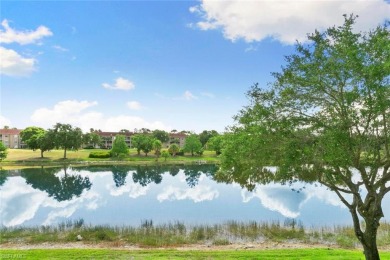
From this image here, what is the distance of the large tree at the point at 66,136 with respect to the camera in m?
88.4

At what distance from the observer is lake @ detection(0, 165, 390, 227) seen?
28812 mm

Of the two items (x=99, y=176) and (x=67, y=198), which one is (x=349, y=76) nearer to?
(x=67, y=198)

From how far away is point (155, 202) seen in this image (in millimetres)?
37719

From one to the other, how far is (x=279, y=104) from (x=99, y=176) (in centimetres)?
5723

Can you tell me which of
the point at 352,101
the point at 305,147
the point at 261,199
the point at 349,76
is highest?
the point at 349,76

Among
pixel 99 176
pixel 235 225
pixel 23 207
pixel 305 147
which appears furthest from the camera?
pixel 99 176

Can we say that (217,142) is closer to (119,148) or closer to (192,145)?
(119,148)

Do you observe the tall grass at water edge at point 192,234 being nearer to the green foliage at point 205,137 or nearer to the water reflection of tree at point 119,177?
the water reflection of tree at point 119,177

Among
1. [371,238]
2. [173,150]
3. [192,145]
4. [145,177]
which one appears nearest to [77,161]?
[173,150]

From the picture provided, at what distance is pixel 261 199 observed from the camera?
3866cm

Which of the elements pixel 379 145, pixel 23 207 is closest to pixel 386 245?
pixel 379 145

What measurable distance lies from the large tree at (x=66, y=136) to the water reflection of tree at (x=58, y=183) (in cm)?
2102

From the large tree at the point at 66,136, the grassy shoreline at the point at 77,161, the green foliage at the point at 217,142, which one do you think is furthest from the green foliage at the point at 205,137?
the large tree at the point at 66,136

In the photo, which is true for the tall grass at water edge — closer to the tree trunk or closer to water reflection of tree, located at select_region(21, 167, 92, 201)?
the tree trunk
